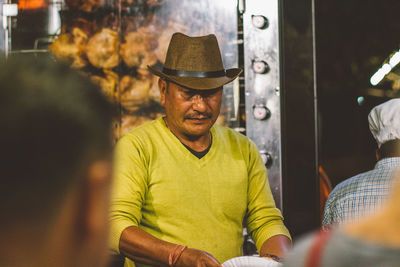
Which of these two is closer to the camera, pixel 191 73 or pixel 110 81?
pixel 191 73

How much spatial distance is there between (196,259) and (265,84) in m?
1.86

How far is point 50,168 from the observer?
85cm

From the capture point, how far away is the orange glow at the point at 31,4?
389cm

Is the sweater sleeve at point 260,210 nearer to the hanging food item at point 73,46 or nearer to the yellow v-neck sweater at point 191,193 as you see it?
the yellow v-neck sweater at point 191,193

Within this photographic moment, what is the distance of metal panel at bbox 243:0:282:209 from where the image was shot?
3.75 meters

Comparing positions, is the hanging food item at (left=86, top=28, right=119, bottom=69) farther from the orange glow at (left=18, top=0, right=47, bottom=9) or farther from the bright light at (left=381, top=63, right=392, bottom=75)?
the bright light at (left=381, top=63, right=392, bottom=75)

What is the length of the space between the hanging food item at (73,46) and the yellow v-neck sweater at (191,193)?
4.48 feet

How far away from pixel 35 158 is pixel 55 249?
167mm

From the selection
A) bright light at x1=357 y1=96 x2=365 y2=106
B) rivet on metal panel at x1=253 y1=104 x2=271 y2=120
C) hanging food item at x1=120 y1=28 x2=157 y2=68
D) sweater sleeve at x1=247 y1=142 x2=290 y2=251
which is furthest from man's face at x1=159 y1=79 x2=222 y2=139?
bright light at x1=357 y1=96 x2=365 y2=106

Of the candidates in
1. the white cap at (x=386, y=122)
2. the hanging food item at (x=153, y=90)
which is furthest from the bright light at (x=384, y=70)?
the hanging food item at (x=153, y=90)

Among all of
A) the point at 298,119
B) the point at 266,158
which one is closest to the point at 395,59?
the point at 298,119

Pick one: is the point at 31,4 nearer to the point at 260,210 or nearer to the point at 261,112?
the point at 261,112

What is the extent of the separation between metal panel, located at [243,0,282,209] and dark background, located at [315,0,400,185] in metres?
0.37

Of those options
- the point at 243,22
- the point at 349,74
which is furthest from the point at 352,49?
the point at 243,22
